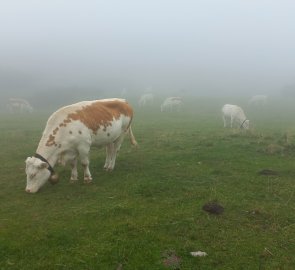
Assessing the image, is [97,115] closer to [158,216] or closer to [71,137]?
[71,137]

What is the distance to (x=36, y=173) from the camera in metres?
12.9

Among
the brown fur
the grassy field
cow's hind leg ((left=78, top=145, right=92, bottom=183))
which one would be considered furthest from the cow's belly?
the grassy field

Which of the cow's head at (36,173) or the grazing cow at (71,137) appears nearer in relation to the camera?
the cow's head at (36,173)

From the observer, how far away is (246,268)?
26.9ft

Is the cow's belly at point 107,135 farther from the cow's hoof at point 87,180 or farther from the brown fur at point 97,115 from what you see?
the cow's hoof at point 87,180

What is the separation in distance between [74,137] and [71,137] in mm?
97

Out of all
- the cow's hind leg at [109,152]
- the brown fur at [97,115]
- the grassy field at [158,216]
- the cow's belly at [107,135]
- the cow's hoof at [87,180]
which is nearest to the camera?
the grassy field at [158,216]

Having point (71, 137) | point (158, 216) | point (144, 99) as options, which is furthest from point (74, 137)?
point (144, 99)

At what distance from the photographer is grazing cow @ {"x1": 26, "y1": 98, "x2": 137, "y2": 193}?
13.0 meters

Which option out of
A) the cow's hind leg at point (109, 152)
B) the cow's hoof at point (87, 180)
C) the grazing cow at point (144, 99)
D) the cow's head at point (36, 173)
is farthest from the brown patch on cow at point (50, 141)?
the grazing cow at point (144, 99)

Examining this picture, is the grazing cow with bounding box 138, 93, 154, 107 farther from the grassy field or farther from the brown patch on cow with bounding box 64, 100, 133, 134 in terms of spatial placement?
the brown patch on cow with bounding box 64, 100, 133, 134

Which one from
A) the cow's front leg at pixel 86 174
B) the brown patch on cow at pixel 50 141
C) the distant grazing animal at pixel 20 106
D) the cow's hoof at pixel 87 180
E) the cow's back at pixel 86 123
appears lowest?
the distant grazing animal at pixel 20 106

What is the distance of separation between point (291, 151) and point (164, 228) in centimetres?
1004

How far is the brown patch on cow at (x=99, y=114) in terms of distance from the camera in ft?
46.2
